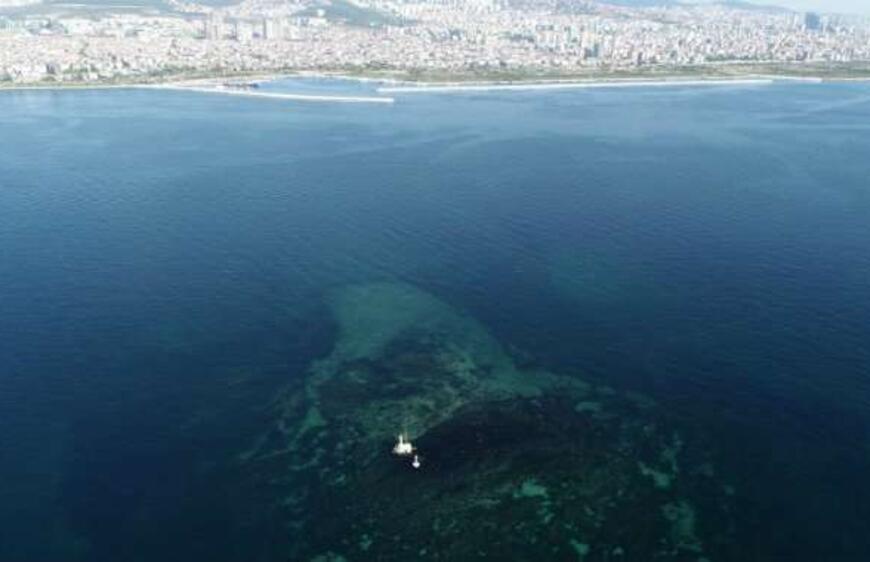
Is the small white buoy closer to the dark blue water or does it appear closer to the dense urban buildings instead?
the dark blue water

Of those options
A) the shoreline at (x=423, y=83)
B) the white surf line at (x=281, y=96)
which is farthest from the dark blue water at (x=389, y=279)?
the shoreline at (x=423, y=83)

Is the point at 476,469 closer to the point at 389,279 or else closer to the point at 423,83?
the point at 389,279

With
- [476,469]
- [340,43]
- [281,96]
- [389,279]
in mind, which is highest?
[340,43]

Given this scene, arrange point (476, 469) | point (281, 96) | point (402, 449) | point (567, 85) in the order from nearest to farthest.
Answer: point (476, 469) → point (402, 449) → point (281, 96) → point (567, 85)

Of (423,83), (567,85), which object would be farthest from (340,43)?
(567,85)

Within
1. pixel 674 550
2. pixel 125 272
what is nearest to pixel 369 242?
pixel 125 272

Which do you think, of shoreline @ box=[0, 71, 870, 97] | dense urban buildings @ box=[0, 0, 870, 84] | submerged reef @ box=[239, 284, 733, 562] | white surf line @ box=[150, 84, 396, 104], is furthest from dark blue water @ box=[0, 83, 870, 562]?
dense urban buildings @ box=[0, 0, 870, 84]

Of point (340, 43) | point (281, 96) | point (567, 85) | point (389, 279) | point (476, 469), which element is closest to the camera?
point (476, 469)

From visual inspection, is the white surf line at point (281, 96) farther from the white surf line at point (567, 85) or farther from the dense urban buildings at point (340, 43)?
the dense urban buildings at point (340, 43)
